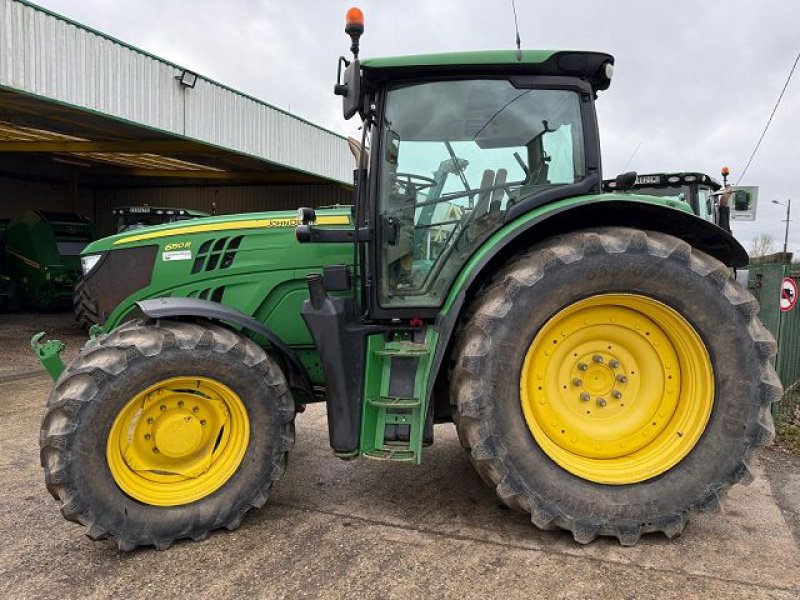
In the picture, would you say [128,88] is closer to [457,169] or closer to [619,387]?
[457,169]

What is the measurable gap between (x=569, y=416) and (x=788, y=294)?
3.74 m

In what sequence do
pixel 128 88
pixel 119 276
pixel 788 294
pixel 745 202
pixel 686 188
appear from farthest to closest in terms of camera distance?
pixel 128 88 < pixel 686 188 < pixel 745 202 < pixel 788 294 < pixel 119 276

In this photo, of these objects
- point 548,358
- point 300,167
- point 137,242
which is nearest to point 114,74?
point 300,167

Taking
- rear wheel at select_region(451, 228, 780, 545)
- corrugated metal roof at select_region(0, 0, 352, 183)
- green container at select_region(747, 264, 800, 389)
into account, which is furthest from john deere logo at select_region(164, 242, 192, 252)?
corrugated metal roof at select_region(0, 0, 352, 183)

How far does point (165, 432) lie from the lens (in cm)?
279

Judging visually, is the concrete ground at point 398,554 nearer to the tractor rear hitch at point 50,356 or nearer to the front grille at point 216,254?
the tractor rear hitch at point 50,356

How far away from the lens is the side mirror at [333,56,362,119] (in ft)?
8.80

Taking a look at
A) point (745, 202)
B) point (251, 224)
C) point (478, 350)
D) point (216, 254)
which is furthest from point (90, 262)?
point (745, 202)

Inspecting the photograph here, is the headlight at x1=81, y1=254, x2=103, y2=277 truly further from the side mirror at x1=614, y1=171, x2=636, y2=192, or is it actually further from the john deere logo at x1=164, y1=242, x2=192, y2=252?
the side mirror at x1=614, y1=171, x2=636, y2=192

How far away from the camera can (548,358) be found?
287 centimetres

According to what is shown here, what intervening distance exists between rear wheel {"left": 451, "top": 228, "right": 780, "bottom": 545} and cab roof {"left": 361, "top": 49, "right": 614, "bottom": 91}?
2.69 feet

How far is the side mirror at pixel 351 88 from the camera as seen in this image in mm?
2684

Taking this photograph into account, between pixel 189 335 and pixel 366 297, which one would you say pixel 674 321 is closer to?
pixel 366 297

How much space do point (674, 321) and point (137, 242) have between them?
119 inches
